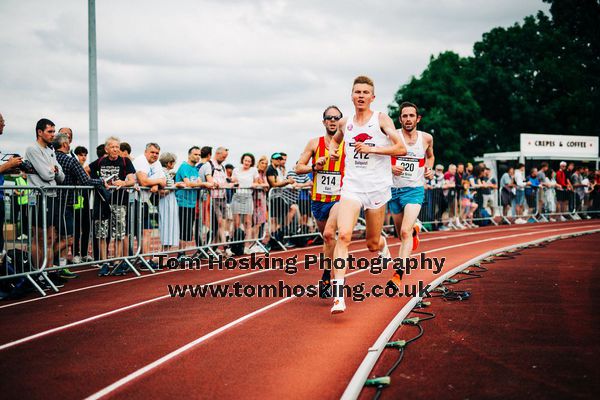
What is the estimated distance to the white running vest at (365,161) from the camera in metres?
7.00

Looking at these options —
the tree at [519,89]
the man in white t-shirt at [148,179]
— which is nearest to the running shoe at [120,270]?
the man in white t-shirt at [148,179]

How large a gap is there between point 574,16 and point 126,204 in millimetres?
54610

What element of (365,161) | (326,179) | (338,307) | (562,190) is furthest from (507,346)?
(562,190)

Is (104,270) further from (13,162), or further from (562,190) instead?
(562,190)

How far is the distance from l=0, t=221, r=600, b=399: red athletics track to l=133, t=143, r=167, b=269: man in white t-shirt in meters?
1.93

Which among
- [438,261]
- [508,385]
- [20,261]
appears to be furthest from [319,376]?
[438,261]

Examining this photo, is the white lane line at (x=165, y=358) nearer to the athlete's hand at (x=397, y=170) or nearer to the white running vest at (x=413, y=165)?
the athlete's hand at (x=397, y=170)

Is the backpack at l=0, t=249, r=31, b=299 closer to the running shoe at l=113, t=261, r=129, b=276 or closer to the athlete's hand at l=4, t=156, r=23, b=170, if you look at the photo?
the athlete's hand at l=4, t=156, r=23, b=170

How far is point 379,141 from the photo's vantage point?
7.00 m

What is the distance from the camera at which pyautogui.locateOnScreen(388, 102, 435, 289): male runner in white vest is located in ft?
27.7

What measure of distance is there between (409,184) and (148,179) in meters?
4.86

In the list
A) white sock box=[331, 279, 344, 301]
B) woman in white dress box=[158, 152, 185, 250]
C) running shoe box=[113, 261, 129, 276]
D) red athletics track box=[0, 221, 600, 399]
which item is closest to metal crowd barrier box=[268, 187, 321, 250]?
woman in white dress box=[158, 152, 185, 250]

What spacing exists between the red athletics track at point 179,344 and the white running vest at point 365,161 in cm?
142

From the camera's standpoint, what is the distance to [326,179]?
8078mm
